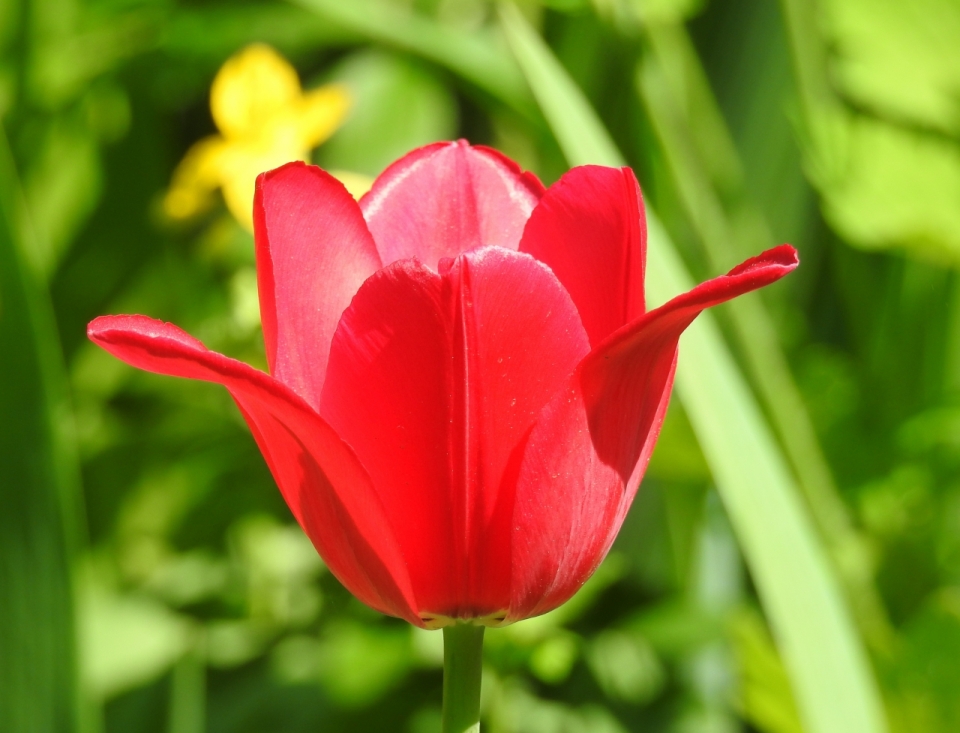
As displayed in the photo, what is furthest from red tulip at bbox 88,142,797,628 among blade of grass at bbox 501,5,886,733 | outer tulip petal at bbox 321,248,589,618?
blade of grass at bbox 501,5,886,733

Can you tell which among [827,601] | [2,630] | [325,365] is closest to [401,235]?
[325,365]

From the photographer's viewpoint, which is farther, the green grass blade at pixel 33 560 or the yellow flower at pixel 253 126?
the yellow flower at pixel 253 126

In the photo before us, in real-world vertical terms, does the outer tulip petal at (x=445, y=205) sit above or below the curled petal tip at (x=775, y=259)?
above

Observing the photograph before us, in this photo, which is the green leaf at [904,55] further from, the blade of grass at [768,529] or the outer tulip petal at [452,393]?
the outer tulip petal at [452,393]

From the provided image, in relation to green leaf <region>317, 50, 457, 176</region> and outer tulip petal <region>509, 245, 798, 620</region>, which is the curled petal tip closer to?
outer tulip petal <region>509, 245, 798, 620</region>

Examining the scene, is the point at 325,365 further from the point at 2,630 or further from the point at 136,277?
the point at 136,277

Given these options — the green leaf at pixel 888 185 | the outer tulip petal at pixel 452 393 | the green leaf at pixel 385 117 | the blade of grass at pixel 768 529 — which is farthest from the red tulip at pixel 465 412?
the green leaf at pixel 385 117

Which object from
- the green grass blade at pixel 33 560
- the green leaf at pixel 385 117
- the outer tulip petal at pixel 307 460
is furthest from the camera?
the green leaf at pixel 385 117
